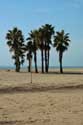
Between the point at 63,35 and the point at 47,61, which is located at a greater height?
the point at 63,35

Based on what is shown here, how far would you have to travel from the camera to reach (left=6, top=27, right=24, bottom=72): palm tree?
81688mm

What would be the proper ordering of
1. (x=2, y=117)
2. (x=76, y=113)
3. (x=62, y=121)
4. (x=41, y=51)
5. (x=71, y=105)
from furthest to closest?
1. (x=41, y=51)
2. (x=71, y=105)
3. (x=76, y=113)
4. (x=2, y=117)
5. (x=62, y=121)

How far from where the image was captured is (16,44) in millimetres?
81938

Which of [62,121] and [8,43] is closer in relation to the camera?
[62,121]

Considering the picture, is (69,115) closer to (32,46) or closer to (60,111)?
(60,111)

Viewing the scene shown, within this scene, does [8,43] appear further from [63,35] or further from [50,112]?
[50,112]

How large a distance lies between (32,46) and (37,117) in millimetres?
68976

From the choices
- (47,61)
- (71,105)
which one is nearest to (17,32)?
(47,61)

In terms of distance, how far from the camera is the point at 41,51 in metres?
81.2

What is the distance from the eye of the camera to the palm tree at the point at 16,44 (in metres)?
81.7

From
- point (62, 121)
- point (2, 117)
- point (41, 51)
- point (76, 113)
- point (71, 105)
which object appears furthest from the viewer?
point (41, 51)

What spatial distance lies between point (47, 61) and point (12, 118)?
66083 millimetres

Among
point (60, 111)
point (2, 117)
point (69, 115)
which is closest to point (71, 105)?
point (60, 111)

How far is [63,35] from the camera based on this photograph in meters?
84.5
